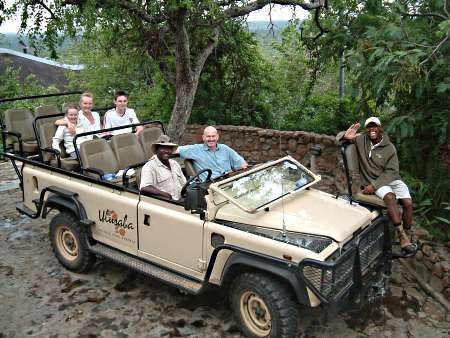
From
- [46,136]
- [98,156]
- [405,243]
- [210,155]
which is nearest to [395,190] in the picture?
[405,243]

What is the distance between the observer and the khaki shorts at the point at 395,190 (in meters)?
5.32

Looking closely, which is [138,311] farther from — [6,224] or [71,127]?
[6,224]

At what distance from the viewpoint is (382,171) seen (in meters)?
5.53

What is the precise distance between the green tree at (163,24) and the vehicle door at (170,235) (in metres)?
4.06

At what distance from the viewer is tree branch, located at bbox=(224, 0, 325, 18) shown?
9.29 m

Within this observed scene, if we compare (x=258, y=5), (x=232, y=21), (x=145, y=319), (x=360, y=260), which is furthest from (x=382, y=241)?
(x=232, y=21)

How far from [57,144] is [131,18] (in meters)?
3.96

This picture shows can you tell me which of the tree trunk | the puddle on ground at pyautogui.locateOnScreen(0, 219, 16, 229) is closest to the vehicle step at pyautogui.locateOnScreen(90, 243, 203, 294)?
the puddle on ground at pyautogui.locateOnScreen(0, 219, 16, 229)

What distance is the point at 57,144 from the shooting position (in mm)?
6246

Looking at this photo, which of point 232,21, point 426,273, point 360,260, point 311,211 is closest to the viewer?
point 360,260

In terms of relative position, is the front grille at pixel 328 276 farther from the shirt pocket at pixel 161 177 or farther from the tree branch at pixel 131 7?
the tree branch at pixel 131 7

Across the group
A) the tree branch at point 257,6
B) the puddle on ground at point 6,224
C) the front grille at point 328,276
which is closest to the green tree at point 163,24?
the tree branch at point 257,6

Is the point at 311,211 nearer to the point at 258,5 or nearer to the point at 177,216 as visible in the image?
the point at 177,216

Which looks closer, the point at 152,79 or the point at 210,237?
the point at 210,237
